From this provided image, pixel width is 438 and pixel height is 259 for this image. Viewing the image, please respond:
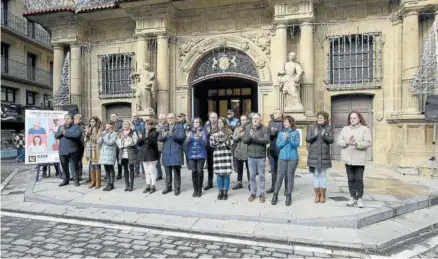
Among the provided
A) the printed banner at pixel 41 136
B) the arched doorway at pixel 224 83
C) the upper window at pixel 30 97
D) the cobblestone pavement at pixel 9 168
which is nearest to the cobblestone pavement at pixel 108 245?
the printed banner at pixel 41 136

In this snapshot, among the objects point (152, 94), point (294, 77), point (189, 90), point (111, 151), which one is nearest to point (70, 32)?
point (152, 94)

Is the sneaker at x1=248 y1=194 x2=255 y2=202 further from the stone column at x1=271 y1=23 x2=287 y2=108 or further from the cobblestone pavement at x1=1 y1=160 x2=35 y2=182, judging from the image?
the cobblestone pavement at x1=1 y1=160 x2=35 y2=182

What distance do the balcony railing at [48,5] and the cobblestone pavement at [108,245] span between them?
11.4 m

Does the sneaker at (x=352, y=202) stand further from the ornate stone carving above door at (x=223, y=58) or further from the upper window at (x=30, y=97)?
the upper window at (x=30, y=97)

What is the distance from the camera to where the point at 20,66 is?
2572 centimetres

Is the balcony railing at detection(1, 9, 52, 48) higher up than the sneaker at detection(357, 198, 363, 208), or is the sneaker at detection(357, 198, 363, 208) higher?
the balcony railing at detection(1, 9, 52, 48)

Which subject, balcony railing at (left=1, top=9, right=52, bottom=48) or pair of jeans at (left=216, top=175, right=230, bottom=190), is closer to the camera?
pair of jeans at (left=216, top=175, right=230, bottom=190)

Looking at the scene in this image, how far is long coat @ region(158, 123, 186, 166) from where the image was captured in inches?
274

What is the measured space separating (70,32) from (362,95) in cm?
1279

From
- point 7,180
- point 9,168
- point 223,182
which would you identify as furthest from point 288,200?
point 9,168

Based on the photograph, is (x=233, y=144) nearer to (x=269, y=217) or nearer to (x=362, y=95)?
(x=269, y=217)

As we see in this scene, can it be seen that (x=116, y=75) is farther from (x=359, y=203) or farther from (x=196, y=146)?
(x=359, y=203)

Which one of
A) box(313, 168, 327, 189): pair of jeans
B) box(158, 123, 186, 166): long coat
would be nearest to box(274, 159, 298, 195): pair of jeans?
box(313, 168, 327, 189): pair of jeans

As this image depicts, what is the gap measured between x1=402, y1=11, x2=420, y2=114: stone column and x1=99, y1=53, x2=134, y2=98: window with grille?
1076cm
